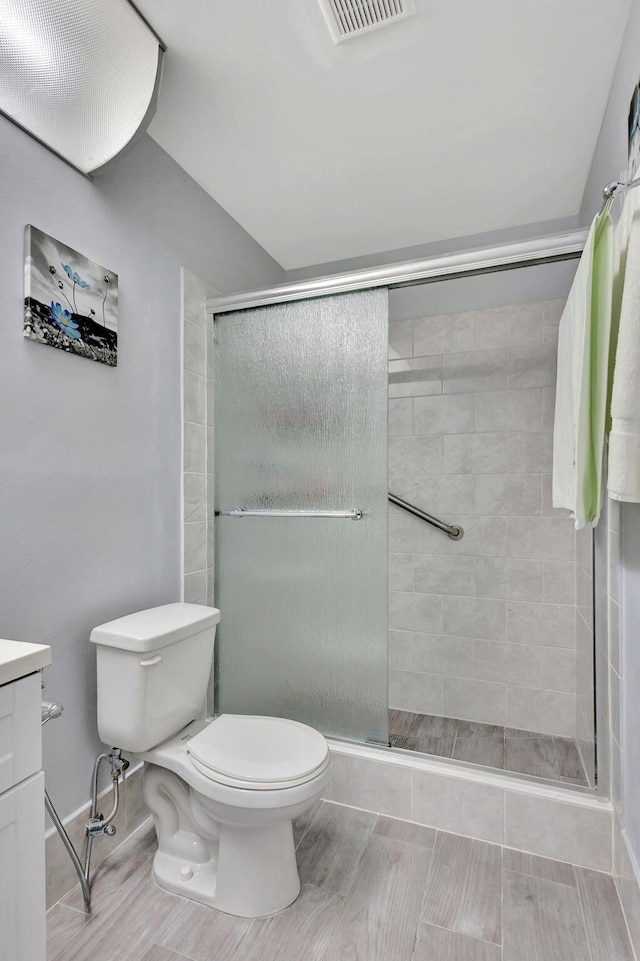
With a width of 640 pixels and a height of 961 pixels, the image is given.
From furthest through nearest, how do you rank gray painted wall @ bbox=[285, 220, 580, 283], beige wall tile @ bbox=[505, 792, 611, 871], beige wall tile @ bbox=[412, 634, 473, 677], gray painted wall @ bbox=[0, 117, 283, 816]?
beige wall tile @ bbox=[412, 634, 473, 677] < gray painted wall @ bbox=[285, 220, 580, 283] < beige wall tile @ bbox=[505, 792, 611, 871] < gray painted wall @ bbox=[0, 117, 283, 816]

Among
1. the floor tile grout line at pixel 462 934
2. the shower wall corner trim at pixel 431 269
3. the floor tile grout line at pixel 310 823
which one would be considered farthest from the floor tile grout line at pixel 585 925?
the shower wall corner trim at pixel 431 269

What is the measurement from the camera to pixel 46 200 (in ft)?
4.50

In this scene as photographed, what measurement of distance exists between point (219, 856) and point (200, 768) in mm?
254

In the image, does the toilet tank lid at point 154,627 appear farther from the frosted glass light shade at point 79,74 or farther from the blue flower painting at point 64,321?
the frosted glass light shade at point 79,74

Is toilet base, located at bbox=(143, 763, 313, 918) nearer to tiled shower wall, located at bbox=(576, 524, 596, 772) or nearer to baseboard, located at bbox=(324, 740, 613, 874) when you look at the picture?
baseboard, located at bbox=(324, 740, 613, 874)

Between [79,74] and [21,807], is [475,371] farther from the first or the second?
[21,807]

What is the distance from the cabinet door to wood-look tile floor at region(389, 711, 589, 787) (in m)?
1.36

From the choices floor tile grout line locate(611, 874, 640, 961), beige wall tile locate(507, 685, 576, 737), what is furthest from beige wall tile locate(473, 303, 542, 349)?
floor tile grout line locate(611, 874, 640, 961)

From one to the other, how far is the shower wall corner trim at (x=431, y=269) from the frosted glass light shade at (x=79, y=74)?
0.67 meters

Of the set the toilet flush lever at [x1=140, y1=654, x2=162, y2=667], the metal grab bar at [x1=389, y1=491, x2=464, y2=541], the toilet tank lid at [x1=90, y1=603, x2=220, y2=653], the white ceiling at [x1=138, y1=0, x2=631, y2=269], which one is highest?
the white ceiling at [x1=138, y1=0, x2=631, y2=269]

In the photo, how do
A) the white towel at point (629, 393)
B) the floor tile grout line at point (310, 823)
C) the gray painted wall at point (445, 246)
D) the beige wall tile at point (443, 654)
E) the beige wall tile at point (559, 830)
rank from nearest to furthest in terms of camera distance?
the white towel at point (629, 393) → the beige wall tile at point (559, 830) → the floor tile grout line at point (310, 823) → the gray painted wall at point (445, 246) → the beige wall tile at point (443, 654)

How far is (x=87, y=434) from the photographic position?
59.4 inches

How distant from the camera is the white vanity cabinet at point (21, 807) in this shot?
0.80 meters

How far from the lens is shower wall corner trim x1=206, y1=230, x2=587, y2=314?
1.54 m
